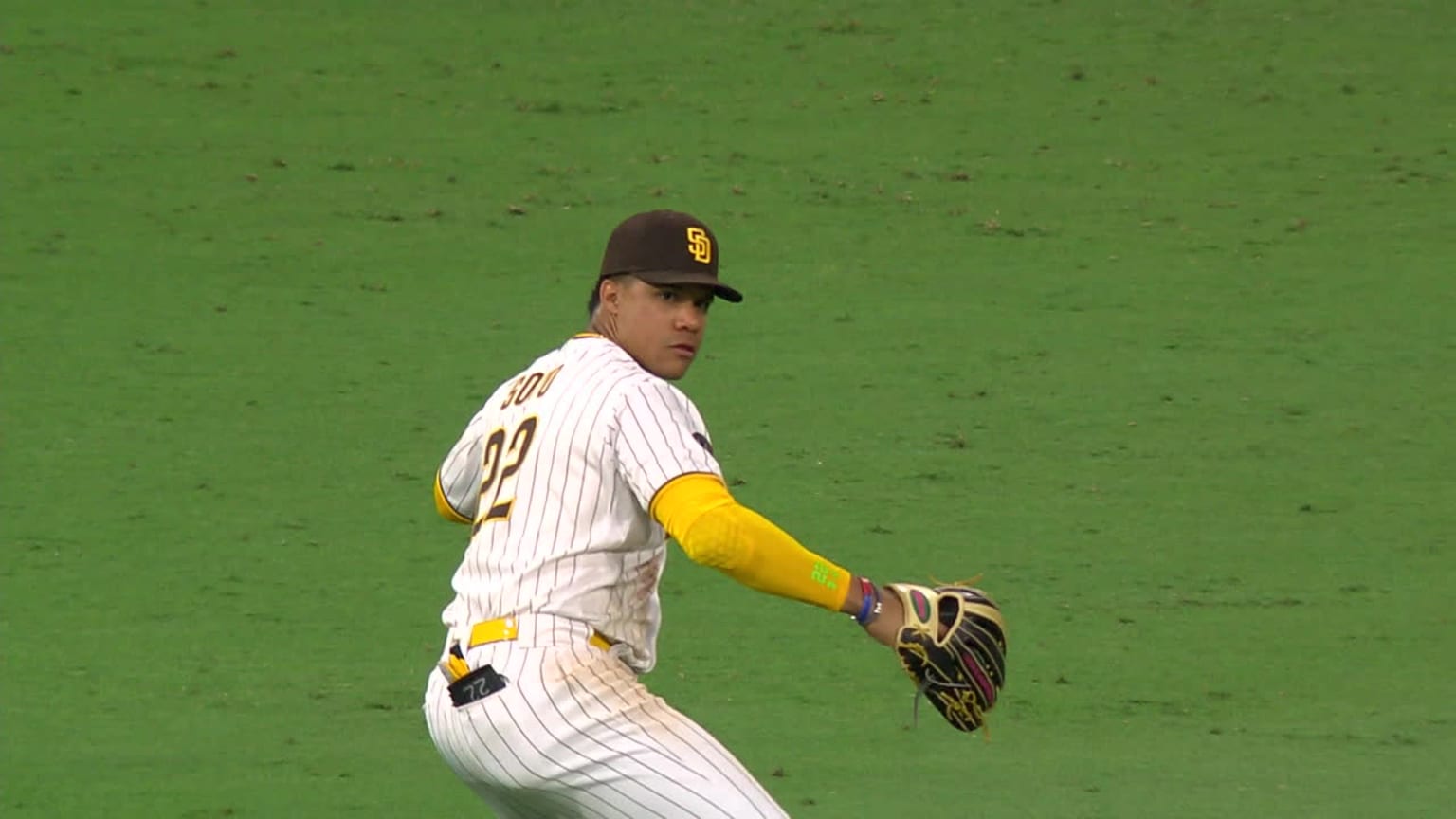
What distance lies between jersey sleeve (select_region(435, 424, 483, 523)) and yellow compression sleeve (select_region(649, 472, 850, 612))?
2.03ft

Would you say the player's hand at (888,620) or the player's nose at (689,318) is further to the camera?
the player's nose at (689,318)

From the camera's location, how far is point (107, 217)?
10.8 m

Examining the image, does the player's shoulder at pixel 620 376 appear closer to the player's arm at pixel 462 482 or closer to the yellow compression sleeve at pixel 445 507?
the player's arm at pixel 462 482

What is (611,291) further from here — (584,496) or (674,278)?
(584,496)

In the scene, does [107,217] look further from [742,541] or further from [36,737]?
[742,541]

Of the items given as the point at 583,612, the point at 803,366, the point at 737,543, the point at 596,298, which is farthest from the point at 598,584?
the point at 803,366

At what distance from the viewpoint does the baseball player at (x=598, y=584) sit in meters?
3.45

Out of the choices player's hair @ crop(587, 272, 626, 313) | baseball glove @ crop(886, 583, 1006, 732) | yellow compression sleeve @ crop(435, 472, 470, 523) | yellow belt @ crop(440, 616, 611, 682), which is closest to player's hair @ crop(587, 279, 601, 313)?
player's hair @ crop(587, 272, 626, 313)

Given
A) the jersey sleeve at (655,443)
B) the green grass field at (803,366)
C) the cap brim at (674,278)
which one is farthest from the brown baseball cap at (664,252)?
the green grass field at (803,366)

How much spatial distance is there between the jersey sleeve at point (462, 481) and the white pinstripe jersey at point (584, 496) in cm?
31

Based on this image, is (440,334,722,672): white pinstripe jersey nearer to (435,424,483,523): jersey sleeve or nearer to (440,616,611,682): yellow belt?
(440,616,611,682): yellow belt

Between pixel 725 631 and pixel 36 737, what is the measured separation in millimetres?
2051

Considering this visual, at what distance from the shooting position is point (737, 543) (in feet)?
11.1

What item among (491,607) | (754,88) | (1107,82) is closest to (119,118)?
(754,88)
